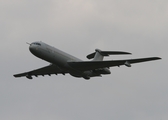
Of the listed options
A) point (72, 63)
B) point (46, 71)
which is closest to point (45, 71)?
point (46, 71)

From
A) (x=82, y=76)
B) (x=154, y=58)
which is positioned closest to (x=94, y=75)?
(x=82, y=76)

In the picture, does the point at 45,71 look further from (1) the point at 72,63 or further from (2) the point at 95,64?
(2) the point at 95,64

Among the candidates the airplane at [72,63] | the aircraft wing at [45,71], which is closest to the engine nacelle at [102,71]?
the airplane at [72,63]

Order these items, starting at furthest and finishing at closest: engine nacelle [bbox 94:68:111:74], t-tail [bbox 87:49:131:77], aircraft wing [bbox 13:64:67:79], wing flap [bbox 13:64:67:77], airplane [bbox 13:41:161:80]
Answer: aircraft wing [bbox 13:64:67:79], wing flap [bbox 13:64:67:77], t-tail [bbox 87:49:131:77], engine nacelle [bbox 94:68:111:74], airplane [bbox 13:41:161:80]

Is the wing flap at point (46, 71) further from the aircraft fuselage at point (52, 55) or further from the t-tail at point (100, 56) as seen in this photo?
the t-tail at point (100, 56)

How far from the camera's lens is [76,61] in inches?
2778

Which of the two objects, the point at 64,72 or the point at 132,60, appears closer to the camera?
the point at 132,60

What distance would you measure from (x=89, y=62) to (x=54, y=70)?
9616 mm

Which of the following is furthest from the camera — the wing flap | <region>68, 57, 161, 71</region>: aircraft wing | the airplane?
the wing flap

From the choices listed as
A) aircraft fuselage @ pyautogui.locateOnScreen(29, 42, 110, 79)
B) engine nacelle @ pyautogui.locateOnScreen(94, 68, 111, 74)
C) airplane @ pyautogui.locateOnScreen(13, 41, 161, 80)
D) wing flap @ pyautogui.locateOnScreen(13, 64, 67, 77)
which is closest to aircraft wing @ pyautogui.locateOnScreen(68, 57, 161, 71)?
airplane @ pyautogui.locateOnScreen(13, 41, 161, 80)

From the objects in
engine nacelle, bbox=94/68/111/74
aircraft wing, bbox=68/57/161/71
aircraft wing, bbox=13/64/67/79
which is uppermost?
aircraft wing, bbox=13/64/67/79

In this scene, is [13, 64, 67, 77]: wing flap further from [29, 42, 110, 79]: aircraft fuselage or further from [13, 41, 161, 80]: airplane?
[29, 42, 110, 79]: aircraft fuselage

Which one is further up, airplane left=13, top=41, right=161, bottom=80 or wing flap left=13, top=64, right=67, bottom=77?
wing flap left=13, top=64, right=67, bottom=77

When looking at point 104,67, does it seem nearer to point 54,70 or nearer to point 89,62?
point 89,62
